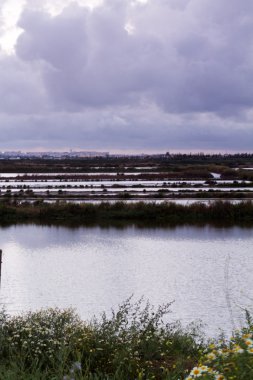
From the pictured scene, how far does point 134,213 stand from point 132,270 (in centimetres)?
1313

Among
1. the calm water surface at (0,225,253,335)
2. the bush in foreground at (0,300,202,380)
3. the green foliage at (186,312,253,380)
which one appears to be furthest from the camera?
the calm water surface at (0,225,253,335)

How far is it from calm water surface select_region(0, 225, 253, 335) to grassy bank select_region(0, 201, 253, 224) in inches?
115

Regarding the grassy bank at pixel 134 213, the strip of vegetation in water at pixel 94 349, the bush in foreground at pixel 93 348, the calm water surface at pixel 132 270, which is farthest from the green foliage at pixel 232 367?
the grassy bank at pixel 134 213

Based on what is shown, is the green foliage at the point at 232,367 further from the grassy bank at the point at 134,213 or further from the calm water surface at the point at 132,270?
the grassy bank at the point at 134,213

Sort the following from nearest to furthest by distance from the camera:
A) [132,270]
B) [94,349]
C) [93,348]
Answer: [94,349], [93,348], [132,270]

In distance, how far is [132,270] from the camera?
622 inches

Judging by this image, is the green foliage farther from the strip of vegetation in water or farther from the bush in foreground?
the bush in foreground

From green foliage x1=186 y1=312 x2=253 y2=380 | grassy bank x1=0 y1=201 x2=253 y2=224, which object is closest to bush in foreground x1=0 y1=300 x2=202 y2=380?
green foliage x1=186 y1=312 x2=253 y2=380

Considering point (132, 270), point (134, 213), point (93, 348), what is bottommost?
point (132, 270)

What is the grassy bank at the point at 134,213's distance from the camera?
93.0 ft

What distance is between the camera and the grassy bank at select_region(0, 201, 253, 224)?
93.0 feet

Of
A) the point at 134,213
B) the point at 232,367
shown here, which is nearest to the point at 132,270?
the point at 232,367

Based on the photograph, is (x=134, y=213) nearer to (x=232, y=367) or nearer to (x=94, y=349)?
(x=94, y=349)

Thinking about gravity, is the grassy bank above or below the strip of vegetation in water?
below
